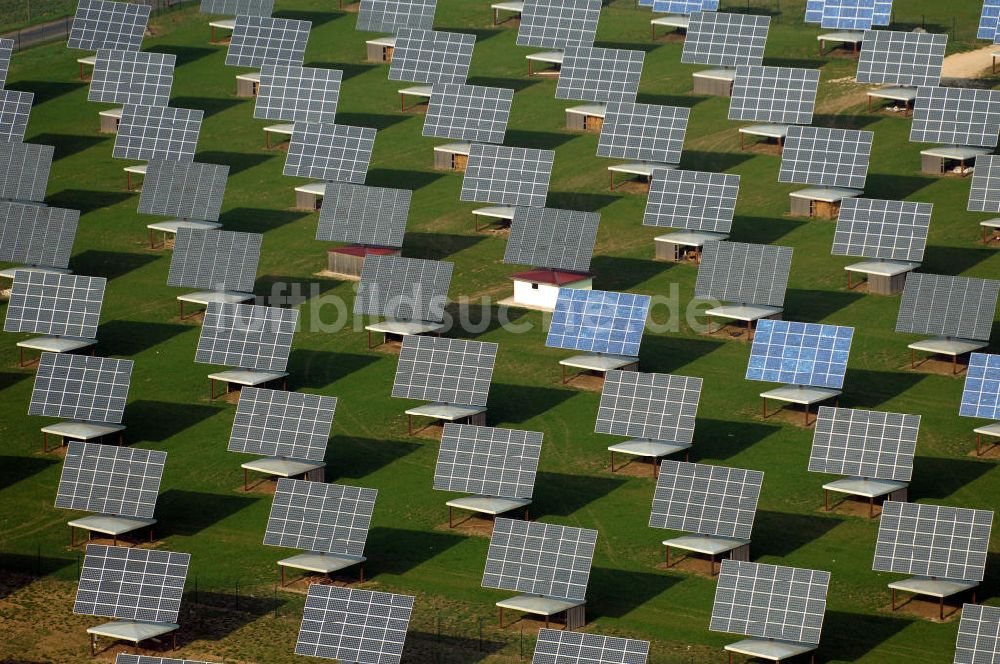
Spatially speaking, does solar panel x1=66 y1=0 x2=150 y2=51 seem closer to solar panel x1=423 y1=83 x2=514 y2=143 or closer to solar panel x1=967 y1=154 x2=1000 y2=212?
solar panel x1=423 y1=83 x2=514 y2=143

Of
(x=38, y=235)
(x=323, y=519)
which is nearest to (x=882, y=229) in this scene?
(x=323, y=519)

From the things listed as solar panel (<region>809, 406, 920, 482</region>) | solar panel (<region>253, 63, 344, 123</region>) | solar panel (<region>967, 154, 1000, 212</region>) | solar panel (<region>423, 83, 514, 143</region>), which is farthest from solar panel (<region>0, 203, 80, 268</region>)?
solar panel (<region>967, 154, 1000, 212</region>)

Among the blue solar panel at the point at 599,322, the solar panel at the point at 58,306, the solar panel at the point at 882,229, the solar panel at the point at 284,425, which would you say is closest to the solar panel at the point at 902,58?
the solar panel at the point at 882,229

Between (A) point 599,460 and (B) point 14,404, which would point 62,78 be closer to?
(B) point 14,404

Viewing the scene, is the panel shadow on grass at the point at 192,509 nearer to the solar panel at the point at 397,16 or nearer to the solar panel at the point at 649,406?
the solar panel at the point at 649,406

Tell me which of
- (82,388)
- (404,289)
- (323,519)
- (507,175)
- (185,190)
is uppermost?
(507,175)

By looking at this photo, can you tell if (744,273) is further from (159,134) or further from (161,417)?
(159,134)

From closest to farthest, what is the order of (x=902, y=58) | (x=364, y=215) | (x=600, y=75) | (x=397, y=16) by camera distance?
(x=364, y=215) < (x=902, y=58) < (x=600, y=75) < (x=397, y=16)
